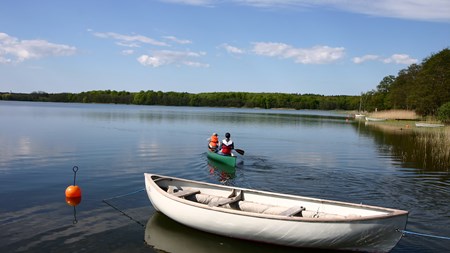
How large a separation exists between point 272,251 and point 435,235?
4.57 metres

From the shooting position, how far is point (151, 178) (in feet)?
39.5

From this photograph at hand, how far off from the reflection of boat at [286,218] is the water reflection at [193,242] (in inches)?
9.9

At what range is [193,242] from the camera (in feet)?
32.2

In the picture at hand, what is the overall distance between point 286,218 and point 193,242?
258cm

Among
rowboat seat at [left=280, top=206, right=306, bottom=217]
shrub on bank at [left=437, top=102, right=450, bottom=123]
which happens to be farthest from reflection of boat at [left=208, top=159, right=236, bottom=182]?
shrub on bank at [left=437, top=102, right=450, bottom=123]

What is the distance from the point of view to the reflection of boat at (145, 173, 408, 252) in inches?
323

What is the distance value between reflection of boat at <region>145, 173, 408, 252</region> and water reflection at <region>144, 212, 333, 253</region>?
25cm

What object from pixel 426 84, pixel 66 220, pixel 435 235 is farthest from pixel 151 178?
pixel 426 84

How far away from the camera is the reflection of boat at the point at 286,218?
820 cm

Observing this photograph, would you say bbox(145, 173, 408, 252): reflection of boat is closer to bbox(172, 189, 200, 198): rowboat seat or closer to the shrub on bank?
bbox(172, 189, 200, 198): rowboat seat

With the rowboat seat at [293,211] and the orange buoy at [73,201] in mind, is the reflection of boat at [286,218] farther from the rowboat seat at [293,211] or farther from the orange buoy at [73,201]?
the orange buoy at [73,201]

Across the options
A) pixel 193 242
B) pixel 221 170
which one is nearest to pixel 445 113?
pixel 221 170

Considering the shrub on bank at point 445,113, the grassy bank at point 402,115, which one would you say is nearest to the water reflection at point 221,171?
the shrub on bank at point 445,113

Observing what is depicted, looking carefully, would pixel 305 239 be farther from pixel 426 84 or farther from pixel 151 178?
pixel 426 84
